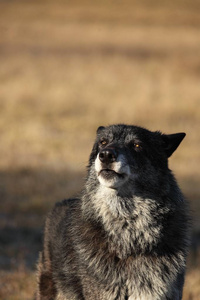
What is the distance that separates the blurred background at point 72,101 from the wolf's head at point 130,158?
8.89ft

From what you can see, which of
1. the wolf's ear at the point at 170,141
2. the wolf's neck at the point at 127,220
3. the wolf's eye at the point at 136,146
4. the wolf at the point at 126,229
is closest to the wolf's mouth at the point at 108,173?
the wolf at the point at 126,229

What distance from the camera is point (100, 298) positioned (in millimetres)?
5418

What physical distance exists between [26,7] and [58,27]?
18434mm

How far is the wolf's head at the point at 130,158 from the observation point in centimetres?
559

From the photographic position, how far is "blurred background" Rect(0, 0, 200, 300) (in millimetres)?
11844

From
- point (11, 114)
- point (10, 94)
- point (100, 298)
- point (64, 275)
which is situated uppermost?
point (10, 94)

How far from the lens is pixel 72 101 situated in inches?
1075

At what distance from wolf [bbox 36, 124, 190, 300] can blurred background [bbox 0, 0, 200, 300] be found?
2.18 metres

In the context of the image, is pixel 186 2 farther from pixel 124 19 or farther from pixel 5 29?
pixel 5 29

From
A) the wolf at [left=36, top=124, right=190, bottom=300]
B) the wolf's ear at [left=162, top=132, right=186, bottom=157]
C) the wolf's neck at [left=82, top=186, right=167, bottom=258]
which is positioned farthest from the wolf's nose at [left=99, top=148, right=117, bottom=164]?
the wolf's ear at [left=162, top=132, right=186, bottom=157]

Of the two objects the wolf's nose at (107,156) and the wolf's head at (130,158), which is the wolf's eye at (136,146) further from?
the wolf's nose at (107,156)

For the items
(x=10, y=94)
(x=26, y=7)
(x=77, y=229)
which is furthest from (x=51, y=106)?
(x=26, y=7)

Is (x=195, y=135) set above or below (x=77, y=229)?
above

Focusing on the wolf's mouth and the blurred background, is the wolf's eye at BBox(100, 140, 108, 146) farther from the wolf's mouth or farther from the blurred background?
the blurred background
